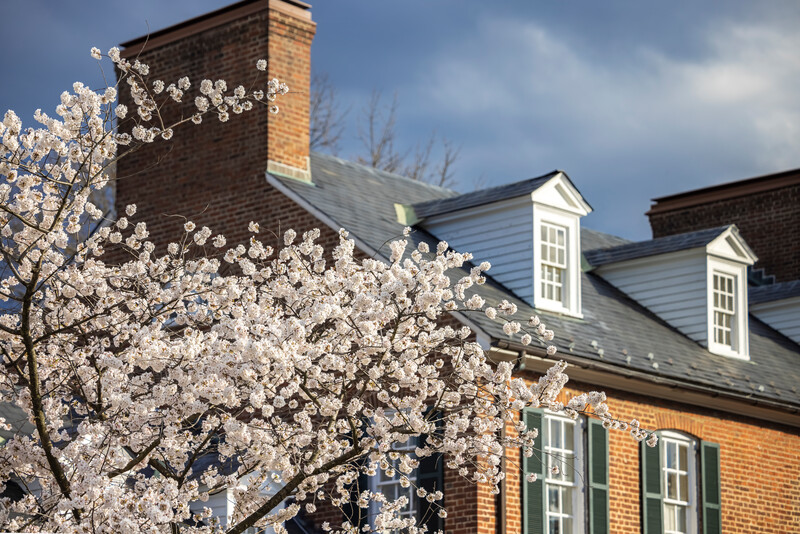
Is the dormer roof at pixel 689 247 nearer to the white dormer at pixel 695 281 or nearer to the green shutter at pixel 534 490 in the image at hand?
the white dormer at pixel 695 281

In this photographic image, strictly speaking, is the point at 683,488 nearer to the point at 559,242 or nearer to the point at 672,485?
the point at 672,485

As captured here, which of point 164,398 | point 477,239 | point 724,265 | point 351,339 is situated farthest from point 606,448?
point 164,398

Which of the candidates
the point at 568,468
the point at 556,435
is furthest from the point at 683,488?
the point at 556,435

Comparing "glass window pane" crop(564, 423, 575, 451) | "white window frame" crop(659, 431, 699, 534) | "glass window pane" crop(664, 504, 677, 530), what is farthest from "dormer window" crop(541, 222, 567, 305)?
"glass window pane" crop(664, 504, 677, 530)

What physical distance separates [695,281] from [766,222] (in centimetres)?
698

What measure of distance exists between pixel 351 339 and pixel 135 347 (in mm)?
1640

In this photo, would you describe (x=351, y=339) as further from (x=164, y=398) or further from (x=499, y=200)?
(x=499, y=200)

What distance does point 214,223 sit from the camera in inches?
691

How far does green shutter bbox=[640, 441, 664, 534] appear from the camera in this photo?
1627 cm

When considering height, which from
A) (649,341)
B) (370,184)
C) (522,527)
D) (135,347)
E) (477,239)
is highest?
(370,184)

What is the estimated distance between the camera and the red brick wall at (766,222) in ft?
82.5

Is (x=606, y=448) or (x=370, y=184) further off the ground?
(x=370, y=184)

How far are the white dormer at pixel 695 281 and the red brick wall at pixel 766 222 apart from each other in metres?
5.59

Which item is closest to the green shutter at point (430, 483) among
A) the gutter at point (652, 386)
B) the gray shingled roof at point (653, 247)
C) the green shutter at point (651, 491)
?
the gutter at point (652, 386)
